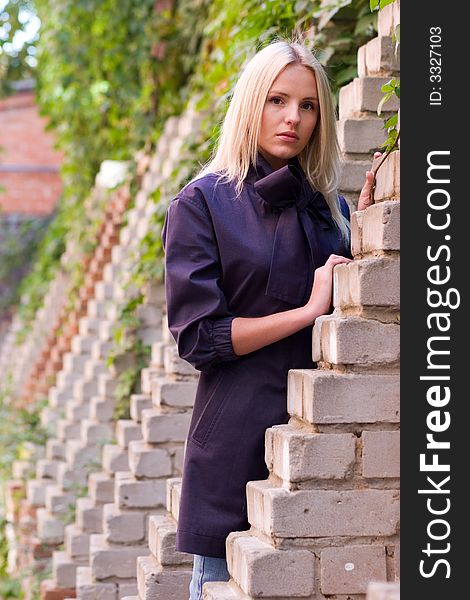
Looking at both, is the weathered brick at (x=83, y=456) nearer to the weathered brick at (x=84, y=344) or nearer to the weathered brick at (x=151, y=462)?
the weathered brick at (x=84, y=344)

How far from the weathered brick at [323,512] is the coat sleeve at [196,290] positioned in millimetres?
379

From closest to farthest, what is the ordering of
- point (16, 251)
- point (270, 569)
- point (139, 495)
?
point (270, 569)
point (139, 495)
point (16, 251)

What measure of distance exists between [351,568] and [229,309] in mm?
745

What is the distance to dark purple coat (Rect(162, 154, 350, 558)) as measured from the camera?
123 inches

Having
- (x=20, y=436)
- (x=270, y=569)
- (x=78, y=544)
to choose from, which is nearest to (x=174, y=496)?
(x=270, y=569)

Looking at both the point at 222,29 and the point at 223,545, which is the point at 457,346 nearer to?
the point at 223,545

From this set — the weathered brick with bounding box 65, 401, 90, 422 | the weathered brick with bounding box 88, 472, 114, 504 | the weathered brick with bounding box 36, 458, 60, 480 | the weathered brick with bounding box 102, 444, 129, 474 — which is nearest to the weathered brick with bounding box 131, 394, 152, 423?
the weathered brick with bounding box 102, 444, 129, 474

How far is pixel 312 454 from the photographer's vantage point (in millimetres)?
Result: 3090

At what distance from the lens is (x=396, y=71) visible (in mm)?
Answer: 3902

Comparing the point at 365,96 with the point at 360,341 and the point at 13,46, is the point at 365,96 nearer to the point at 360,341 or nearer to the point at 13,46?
the point at 360,341

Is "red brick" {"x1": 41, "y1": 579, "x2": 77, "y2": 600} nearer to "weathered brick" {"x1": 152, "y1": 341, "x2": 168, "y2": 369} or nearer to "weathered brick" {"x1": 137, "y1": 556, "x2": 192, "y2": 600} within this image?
"weathered brick" {"x1": 152, "y1": 341, "x2": 168, "y2": 369}

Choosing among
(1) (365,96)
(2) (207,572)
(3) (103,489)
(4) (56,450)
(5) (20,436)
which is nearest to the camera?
(2) (207,572)

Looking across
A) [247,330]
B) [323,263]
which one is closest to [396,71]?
[323,263]

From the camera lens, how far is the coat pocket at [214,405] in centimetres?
319
